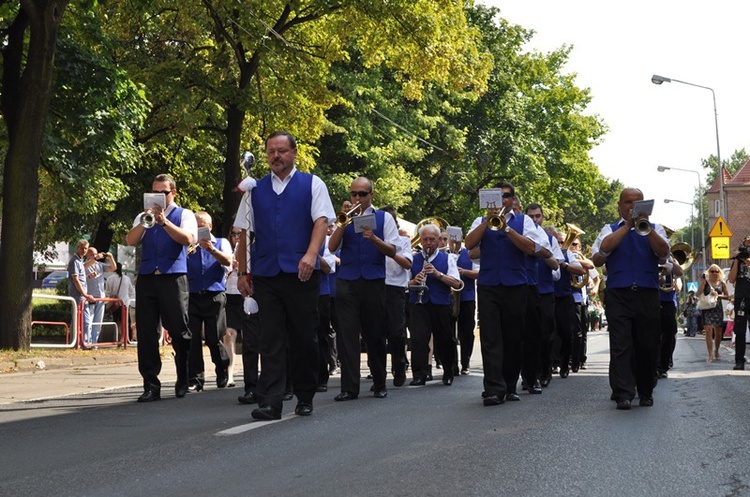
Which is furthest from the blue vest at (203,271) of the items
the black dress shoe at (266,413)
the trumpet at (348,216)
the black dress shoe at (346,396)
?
the black dress shoe at (266,413)

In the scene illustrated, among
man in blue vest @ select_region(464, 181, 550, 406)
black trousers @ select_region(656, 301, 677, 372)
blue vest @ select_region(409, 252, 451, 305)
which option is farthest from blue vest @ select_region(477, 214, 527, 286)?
black trousers @ select_region(656, 301, 677, 372)

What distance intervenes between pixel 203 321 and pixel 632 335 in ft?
15.4

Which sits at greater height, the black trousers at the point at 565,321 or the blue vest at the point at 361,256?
the blue vest at the point at 361,256

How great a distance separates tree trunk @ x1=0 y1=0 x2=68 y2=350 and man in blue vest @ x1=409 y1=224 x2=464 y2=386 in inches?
257

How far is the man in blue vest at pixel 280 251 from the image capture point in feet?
32.4

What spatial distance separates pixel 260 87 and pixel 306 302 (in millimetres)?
19136

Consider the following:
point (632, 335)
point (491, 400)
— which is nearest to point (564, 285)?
point (632, 335)

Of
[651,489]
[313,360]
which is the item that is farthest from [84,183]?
[651,489]

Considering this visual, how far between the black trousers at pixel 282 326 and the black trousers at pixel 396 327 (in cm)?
414

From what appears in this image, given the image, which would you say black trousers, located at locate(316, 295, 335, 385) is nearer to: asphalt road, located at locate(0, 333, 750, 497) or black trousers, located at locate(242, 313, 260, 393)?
asphalt road, located at locate(0, 333, 750, 497)

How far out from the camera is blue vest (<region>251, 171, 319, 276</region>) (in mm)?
9883

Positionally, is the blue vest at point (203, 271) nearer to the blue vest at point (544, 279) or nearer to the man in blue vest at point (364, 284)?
the man in blue vest at point (364, 284)

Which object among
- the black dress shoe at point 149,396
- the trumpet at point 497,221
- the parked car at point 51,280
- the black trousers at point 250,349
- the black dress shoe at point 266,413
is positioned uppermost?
the parked car at point 51,280

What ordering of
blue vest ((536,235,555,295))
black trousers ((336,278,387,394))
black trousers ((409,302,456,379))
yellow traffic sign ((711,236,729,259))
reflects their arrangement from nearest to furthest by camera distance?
black trousers ((336,278,387,394))
blue vest ((536,235,555,295))
black trousers ((409,302,456,379))
yellow traffic sign ((711,236,729,259))
